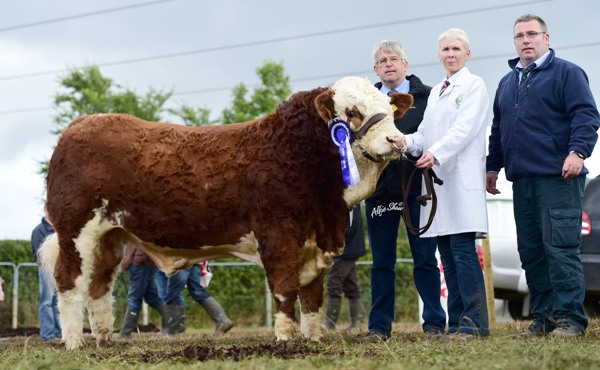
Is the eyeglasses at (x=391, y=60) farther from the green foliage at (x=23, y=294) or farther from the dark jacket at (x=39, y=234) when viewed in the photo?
the green foliage at (x=23, y=294)

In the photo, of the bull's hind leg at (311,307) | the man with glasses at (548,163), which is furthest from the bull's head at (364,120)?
the man with glasses at (548,163)

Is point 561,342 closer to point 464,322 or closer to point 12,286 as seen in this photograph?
point 464,322

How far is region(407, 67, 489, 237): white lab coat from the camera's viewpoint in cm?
719

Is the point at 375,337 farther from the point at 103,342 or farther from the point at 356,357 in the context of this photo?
the point at 103,342

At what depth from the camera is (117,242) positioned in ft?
25.7

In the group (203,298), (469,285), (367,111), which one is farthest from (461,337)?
→ (203,298)

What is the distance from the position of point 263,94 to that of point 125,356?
2990 cm

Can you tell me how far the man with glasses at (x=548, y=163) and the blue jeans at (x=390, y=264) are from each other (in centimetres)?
82

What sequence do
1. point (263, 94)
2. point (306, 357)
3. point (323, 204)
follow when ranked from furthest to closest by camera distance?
point (263, 94) → point (323, 204) → point (306, 357)

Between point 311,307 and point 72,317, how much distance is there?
1970 mm

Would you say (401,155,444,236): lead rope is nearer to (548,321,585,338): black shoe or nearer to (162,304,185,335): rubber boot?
(548,321,585,338): black shoe

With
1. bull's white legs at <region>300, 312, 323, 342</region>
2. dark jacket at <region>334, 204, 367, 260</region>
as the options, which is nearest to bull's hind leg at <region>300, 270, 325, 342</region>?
bull's white legs at <region>300, 312, 323, 342</region>

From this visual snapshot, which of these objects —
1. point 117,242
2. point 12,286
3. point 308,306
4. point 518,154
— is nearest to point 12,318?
point 12,286

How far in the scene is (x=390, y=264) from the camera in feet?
25.9
